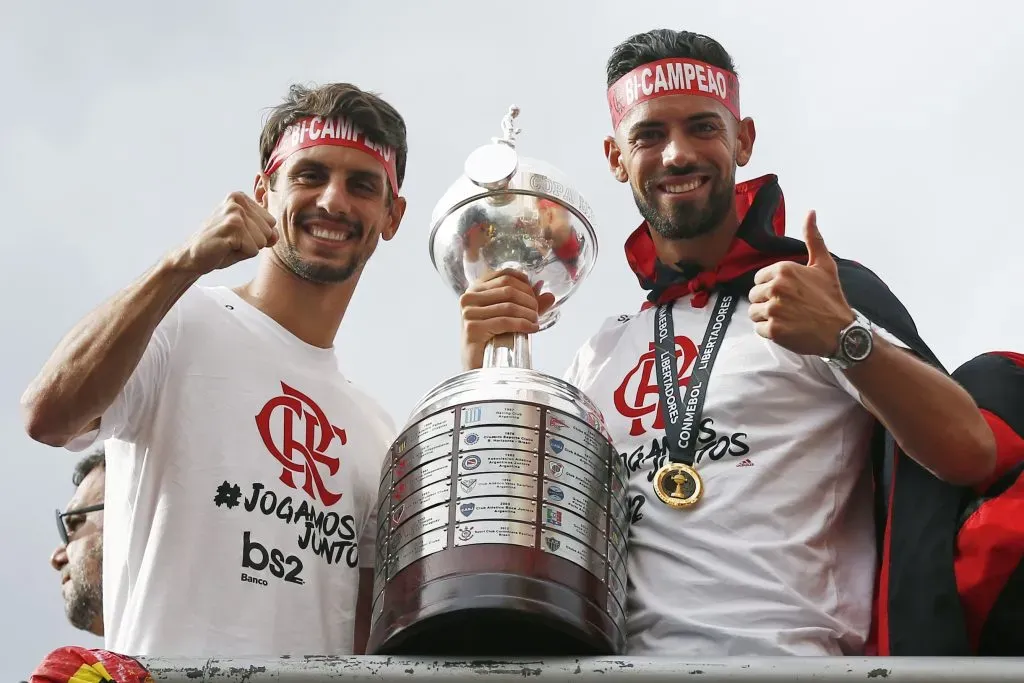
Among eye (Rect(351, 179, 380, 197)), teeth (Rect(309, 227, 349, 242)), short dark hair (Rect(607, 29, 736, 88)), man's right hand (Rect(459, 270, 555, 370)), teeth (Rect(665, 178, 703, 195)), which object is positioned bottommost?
man's right hand (Rect(459, 270, 555, 370))

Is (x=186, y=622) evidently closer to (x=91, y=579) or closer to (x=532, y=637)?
(x=532, y=637)

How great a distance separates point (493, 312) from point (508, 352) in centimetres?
13

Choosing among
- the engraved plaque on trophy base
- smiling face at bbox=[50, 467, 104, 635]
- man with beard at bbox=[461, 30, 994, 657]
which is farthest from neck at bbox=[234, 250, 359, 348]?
smiling face at bbox=[50, 467, 104, 635]

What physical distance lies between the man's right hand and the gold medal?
564mm

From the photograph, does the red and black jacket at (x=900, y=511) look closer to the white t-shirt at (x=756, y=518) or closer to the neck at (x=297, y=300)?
the white t-shirt at (x=756, y=518)

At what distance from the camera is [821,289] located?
151 inches

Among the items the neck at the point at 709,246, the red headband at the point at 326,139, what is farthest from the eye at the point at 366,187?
the neck at the point at 709,246

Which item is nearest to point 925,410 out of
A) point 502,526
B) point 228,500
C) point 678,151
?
point 502,526

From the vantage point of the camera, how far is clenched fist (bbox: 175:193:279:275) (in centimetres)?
416

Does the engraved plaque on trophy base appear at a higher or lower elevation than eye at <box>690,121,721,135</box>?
lower

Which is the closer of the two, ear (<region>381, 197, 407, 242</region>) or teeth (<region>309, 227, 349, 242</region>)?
teeth (<region>309, 227, 349, 242</region>)

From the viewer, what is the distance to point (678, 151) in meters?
4.83

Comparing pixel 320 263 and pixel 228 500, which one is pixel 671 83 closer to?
pixel 320 263

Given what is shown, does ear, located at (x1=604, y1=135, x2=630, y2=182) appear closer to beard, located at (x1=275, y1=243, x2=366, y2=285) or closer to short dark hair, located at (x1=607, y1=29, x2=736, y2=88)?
short dark hair, located at (x1=607, y1=29, x2=736, y2=88)
